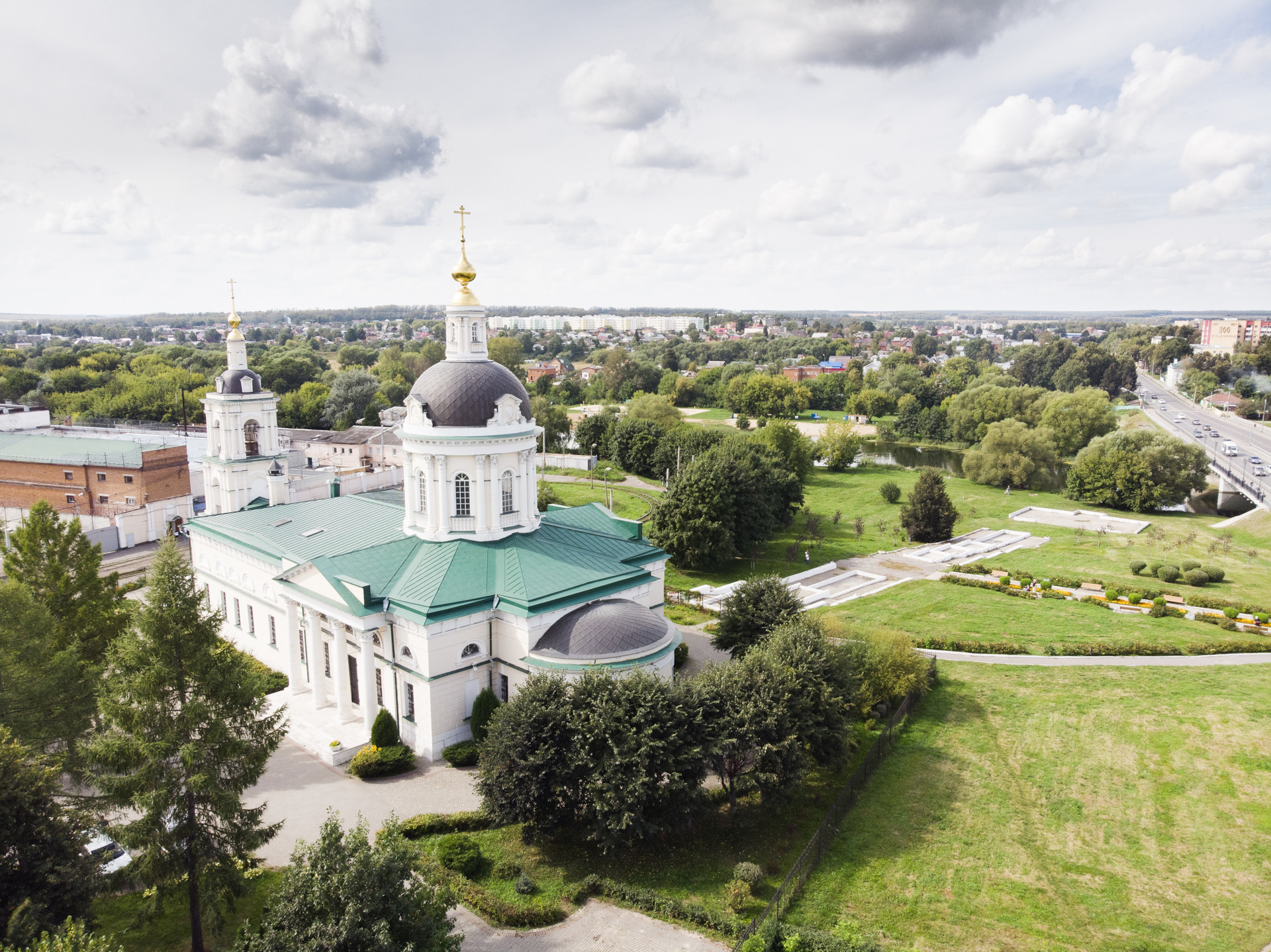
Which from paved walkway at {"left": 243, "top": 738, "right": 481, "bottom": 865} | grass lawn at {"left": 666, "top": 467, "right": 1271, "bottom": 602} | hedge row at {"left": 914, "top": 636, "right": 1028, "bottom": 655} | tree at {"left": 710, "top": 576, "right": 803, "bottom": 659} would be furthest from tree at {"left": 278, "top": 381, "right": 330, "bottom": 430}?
hedge row at {"left": 914, "top": 636, "right": 1028, "bottom": 655}

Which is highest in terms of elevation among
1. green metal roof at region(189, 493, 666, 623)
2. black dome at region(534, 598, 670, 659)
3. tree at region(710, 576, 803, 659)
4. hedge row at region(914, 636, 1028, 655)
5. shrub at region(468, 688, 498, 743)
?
green metal roof at region(189, 493, 666, 623)

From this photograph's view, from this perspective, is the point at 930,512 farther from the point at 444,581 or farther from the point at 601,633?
the point at 444,581

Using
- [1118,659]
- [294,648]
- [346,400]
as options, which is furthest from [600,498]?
[346,400]

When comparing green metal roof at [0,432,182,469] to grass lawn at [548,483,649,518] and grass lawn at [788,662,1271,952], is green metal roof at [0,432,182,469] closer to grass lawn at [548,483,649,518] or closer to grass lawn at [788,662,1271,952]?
grass lawn at [548,483,649,518]

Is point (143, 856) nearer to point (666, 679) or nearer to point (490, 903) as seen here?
point (490, 903)

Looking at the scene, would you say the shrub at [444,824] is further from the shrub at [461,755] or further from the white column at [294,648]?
the white column at [294,648]

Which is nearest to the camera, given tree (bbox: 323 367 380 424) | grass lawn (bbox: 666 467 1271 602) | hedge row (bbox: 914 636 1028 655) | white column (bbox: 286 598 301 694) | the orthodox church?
the orthodox church

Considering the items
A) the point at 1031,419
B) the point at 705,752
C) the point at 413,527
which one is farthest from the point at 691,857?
the point at 1031,419
